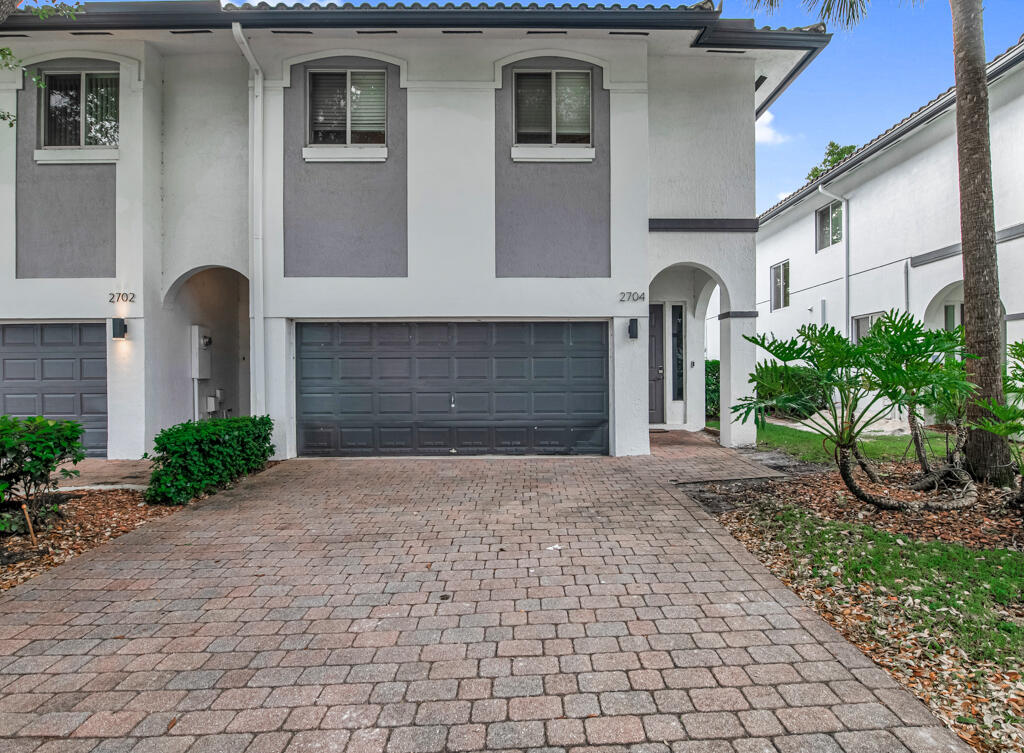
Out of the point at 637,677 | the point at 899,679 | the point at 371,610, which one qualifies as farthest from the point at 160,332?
the point at 899,679

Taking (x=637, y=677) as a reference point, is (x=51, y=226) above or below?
above

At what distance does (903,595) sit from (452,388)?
631 centimetres

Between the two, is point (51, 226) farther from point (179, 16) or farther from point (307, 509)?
point (307, 509)

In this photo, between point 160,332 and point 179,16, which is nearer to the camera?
point 179,16

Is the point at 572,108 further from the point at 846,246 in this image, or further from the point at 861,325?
the point at 861,325

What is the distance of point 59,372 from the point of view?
8219mm

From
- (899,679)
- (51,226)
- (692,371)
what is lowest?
(899,679)

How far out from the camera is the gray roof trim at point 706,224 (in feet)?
28.3

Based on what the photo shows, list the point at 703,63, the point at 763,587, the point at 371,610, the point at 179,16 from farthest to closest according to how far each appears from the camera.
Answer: the point at 703,63 → the point at 179,16 → the point at 763,587 → the point at 371,610

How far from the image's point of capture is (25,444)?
4320 millimetres

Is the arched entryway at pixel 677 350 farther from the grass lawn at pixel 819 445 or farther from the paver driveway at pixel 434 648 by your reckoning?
the paver driveway at pixel 434 648

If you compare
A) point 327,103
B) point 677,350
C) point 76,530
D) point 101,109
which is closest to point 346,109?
point 327,103

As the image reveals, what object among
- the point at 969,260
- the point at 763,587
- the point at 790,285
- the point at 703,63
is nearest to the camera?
the point at 763,587

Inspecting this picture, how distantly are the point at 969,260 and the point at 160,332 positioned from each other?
36.5 feet
